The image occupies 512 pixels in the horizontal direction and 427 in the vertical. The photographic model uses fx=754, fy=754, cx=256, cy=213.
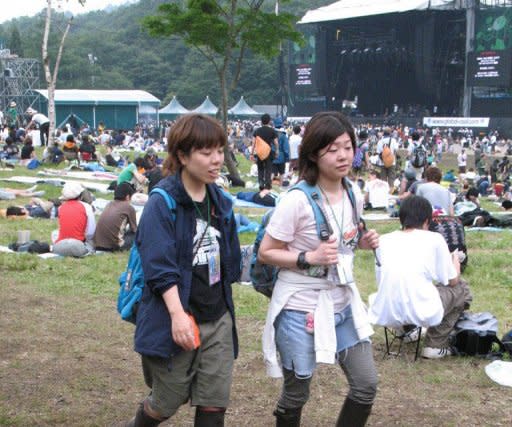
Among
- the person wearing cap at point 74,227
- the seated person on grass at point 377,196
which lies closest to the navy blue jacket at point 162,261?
the person wearing cap at point 74,227

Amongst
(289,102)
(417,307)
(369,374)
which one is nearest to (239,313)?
(417,307)

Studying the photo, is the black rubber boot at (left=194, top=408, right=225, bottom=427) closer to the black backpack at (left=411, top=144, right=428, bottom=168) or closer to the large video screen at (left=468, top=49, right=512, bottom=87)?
the black backpack at (left=411, top=144, right=428, bottom=168)

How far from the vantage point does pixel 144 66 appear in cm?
8775

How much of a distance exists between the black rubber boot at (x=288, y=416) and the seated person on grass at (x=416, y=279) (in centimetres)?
189

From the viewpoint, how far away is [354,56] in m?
49.0

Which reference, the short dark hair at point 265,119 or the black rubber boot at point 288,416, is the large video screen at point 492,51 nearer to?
the short dark hair at point 265,119

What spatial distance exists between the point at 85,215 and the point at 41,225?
2252 millimetres

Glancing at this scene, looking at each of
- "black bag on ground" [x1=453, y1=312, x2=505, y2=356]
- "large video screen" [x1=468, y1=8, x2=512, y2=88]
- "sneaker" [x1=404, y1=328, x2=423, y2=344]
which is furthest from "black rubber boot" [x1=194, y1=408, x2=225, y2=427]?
"large video screen" [x1=468, y1=8, x2=512, y2=88]

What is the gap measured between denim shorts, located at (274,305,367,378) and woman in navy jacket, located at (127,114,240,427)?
0.20m

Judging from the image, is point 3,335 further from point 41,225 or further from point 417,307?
point 41,225

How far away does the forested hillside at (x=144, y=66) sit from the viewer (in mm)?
77812

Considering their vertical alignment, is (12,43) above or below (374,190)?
above

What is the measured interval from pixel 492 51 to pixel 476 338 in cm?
3863

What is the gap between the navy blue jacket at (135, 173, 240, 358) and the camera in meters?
2.50
